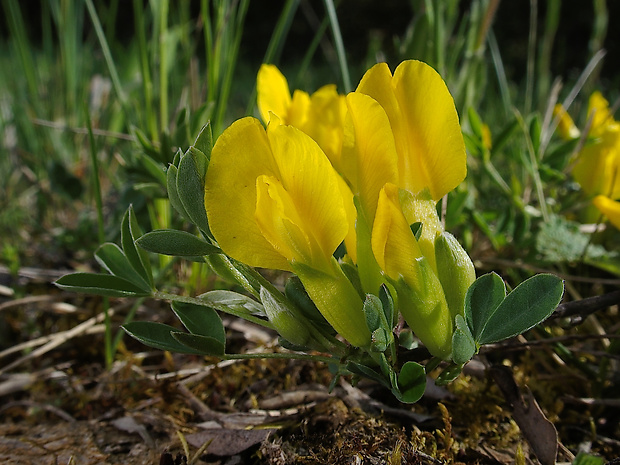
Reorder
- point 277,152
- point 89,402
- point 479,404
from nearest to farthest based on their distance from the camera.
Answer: point 277,152, point 479,404, point 89,402


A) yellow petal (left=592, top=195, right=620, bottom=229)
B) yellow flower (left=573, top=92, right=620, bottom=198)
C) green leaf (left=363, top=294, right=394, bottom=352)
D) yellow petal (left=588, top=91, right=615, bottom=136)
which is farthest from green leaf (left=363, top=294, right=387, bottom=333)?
yellow petal (left=588, top=91, right=615, bottom=136)

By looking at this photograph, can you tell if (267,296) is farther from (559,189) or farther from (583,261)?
(559,189)

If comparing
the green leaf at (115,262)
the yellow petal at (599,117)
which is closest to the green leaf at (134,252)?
the green leaf at (115,262)

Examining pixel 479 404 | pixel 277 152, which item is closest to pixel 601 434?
pixel 479 404

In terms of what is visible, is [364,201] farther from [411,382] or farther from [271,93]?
[271,93]

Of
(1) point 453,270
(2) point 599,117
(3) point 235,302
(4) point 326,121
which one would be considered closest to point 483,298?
(1) point 453,270

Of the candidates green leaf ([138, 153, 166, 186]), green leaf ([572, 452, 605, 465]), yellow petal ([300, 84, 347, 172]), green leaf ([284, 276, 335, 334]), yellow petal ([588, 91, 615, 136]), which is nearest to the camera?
green leaf ([572, 452, 605, 465])

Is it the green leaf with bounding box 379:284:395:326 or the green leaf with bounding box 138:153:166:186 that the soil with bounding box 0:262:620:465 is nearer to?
the green leaf with bounding box 379:284:395:326
